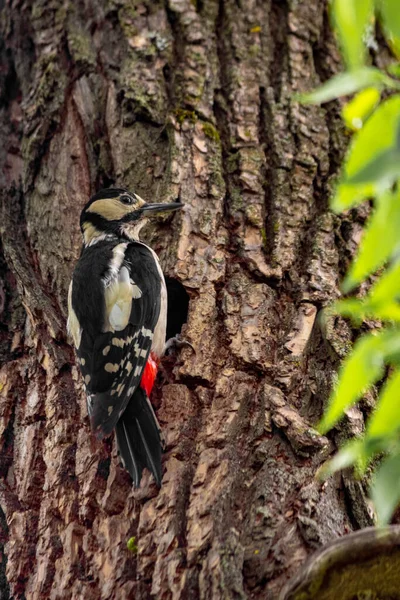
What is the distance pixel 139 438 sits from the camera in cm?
245

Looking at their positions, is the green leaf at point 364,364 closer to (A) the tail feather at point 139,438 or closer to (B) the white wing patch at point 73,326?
(A) the tail feather at point 139,438

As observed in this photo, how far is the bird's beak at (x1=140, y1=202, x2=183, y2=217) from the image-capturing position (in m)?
3.01

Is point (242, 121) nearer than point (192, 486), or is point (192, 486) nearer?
point (192, 486)

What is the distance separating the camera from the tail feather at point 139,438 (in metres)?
2.32

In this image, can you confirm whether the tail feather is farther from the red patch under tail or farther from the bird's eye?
the bird's eye

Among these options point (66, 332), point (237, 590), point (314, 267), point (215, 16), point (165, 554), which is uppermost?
point (215, 16)

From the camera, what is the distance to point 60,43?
371cm

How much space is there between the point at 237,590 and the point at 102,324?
1.42 meters

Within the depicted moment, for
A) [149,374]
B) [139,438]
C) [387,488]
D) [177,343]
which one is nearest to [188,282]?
[177,343]

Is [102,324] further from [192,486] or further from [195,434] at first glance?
[192,486]

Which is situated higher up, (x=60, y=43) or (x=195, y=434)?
(x=60, y=43)

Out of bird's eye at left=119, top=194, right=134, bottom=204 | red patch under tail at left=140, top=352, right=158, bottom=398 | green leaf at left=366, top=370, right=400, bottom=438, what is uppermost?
green leaf at left=366, top=370, right=400, bottom=438

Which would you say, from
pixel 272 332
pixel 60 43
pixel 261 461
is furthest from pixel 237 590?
pixel 60 43

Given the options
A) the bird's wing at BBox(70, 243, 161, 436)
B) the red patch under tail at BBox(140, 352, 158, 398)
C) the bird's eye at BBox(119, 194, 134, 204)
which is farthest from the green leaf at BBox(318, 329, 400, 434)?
the bird's eye at BBox(119, 194, 134, 204)
